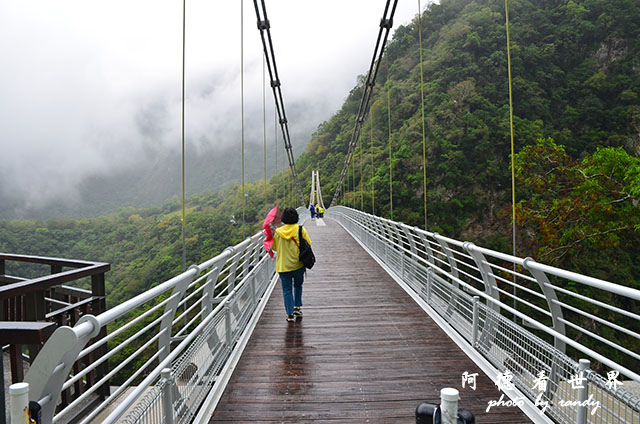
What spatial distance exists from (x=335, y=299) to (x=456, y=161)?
2622 centimetres

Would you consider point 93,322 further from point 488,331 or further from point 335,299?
point 335,299

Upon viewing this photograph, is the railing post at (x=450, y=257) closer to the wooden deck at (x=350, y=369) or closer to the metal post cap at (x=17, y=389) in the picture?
the wooden deck at (x=350, y=369)

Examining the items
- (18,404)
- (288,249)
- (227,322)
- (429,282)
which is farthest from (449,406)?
(429,282)

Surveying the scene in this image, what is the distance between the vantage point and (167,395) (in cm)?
215

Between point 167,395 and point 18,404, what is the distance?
1.05 meters

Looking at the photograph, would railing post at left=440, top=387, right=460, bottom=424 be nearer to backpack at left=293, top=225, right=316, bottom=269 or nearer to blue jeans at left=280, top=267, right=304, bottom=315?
backpack at left=293, top=225, right=316, bottom=269

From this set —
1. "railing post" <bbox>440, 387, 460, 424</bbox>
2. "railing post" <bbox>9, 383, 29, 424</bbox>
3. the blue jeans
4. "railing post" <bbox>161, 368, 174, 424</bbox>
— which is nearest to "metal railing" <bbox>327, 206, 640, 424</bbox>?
"railing post" <bbox>440, 387, 460, 424</bbox>

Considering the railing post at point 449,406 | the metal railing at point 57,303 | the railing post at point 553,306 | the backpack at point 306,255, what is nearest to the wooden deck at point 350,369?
the railing post at point 553,306

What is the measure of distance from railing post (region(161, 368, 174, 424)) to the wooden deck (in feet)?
1.70

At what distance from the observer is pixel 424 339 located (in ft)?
13.3

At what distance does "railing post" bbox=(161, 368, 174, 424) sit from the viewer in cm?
213

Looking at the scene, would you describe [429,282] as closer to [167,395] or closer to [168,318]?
[168,318]

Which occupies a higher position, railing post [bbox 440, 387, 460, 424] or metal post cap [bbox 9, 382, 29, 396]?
metal post cap [bbox 9, 382, 29, 396]

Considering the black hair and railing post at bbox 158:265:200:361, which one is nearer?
railing post at bbox 158:265:200:361
